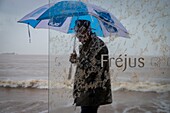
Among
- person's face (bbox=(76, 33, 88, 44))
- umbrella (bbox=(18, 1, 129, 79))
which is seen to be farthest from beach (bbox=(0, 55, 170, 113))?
umbrella (bbox=(18, 1, 129, 79))

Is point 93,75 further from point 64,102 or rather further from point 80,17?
point 80,17

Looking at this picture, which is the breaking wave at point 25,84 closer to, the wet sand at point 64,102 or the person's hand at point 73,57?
the wet sand at point 64,102

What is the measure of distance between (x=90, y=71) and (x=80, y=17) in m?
0.54

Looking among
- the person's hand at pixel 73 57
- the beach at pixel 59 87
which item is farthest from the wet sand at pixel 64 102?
the person's hand at pixel 73 57

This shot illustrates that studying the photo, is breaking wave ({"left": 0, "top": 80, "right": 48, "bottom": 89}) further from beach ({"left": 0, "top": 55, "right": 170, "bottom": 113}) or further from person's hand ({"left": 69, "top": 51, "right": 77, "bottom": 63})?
person's hand ({"left": 69, "top": 51, "right": 77, "bottom": 63})

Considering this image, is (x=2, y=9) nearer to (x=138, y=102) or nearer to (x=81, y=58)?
(x=81, y=58)

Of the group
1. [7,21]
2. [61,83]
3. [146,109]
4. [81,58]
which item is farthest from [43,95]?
[146,109]

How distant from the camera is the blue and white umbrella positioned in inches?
88.6

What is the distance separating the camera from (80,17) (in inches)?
89.6

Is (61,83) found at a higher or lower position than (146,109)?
higher

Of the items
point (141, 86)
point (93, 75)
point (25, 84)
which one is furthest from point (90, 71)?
point (25, 84)

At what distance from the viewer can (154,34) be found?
2.27 m

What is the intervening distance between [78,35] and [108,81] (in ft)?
1.77

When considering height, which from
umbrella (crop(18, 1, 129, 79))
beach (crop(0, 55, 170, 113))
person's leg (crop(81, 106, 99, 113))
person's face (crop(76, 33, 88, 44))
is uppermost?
umbrella (crop(18, 1, 129, 79))
